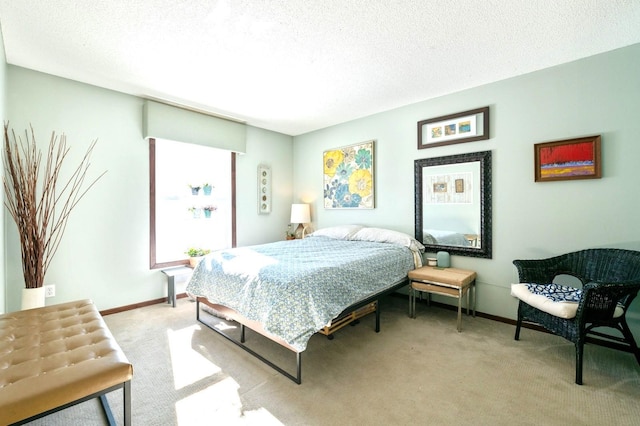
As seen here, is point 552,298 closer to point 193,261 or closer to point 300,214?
point 300,214

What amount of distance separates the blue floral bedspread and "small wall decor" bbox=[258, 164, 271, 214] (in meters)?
1.52

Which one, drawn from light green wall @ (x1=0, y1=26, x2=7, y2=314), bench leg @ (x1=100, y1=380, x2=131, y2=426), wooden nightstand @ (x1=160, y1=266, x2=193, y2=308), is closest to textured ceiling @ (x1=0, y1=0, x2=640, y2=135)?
light green wall @ (x1=0, y1=26, x2=7, y2=314)

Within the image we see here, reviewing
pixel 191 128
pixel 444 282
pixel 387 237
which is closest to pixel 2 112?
pixel 191 128

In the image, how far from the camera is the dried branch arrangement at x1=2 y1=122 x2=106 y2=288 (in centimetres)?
242

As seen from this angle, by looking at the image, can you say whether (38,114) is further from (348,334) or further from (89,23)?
(348,334)

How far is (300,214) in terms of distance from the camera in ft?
15.5

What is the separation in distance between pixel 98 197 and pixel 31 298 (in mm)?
1163

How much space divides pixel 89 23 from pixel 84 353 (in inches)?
88.7

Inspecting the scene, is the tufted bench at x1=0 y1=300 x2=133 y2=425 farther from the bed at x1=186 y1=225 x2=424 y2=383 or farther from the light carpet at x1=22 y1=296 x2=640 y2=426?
the bed at x1=186 y1=225 x2=424 y2=383

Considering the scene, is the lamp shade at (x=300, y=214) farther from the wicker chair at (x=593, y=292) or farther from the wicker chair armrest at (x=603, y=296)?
the wicker chair armrest at (x=603, y=296)

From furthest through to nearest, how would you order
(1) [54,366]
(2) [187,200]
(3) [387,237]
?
(2) [187,200]
(3) [387,237]
(1) [54,366]

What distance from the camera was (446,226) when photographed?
3.36 m

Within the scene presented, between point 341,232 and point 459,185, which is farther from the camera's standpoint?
point 341,232

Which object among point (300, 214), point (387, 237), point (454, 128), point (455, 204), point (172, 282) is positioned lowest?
point (172, 282)
